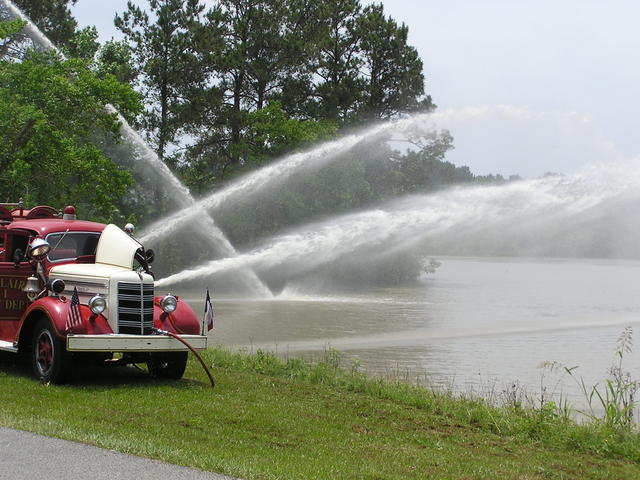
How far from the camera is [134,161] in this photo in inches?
1754

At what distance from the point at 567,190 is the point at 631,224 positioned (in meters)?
45.2

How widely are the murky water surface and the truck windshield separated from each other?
5491 millimetres

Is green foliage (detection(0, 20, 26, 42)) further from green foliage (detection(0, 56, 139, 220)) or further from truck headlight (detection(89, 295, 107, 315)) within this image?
truck headlight (detection(89, 295, 107, 315))

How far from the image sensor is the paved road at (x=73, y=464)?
682cm

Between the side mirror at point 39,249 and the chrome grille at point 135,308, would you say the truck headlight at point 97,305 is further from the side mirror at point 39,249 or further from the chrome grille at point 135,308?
the side mirror at point 39,249

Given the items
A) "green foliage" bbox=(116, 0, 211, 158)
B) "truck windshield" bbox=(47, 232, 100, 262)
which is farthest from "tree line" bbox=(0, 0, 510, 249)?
"truck windshield" bbox=(47, 232, 100, 262)

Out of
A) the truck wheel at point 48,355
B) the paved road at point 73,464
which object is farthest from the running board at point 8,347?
the paved road at point 73,464

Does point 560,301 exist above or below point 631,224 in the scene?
below

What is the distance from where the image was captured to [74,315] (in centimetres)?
1127

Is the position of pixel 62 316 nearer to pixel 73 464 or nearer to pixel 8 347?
pixel 8 347

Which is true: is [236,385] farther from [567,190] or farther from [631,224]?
[631,224]

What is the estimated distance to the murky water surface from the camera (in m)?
17.0

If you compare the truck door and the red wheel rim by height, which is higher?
the truck door

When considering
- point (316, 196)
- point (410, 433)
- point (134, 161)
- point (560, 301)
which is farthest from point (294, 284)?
point (410, 433)
